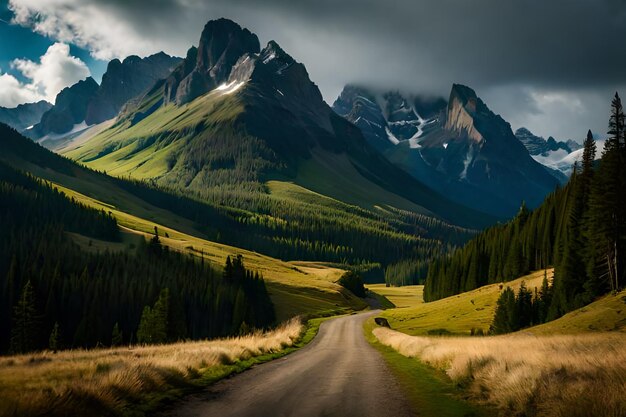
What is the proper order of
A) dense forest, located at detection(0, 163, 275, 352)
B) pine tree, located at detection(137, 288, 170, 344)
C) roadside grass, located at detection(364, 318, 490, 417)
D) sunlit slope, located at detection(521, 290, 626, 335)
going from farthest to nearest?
1. dense forest, located at detection(0, 163, 275, 352)
2. pine tree, located at detection(137, 288, 170, 344)
3. sunlit slope, located at detection(521, 290, 626, 335)
4. roadside grass, located at detection(364, 318, 490, 417)

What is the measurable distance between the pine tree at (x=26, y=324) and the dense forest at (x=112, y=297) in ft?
0.46

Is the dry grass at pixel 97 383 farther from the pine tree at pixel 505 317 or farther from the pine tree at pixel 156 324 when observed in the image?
the pine tree at pixel 505 317

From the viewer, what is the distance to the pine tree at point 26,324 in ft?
243

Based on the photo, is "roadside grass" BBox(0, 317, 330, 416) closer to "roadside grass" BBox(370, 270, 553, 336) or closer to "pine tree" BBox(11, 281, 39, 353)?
"roadside grass" BBox(370, 270, 553, 336)

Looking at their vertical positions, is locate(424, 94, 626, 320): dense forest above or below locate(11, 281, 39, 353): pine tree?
above

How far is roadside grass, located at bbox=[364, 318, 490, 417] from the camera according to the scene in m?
14.6

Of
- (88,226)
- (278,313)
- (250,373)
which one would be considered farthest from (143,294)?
(88,226)

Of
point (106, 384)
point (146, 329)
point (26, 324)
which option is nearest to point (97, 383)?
point (106, 384)

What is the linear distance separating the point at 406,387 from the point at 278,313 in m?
111

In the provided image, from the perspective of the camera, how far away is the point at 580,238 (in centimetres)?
7556

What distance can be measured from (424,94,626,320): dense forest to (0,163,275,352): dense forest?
202 feet

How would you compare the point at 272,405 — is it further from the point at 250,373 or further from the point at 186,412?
the point at 250,373

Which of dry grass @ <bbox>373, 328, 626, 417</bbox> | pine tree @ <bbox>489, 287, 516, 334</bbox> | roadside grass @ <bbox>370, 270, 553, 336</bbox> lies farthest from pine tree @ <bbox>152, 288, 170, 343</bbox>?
dry grass @ <bbox>373, 328, 626, 417</bbox>

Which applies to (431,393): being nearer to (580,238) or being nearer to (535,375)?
(535,375)
